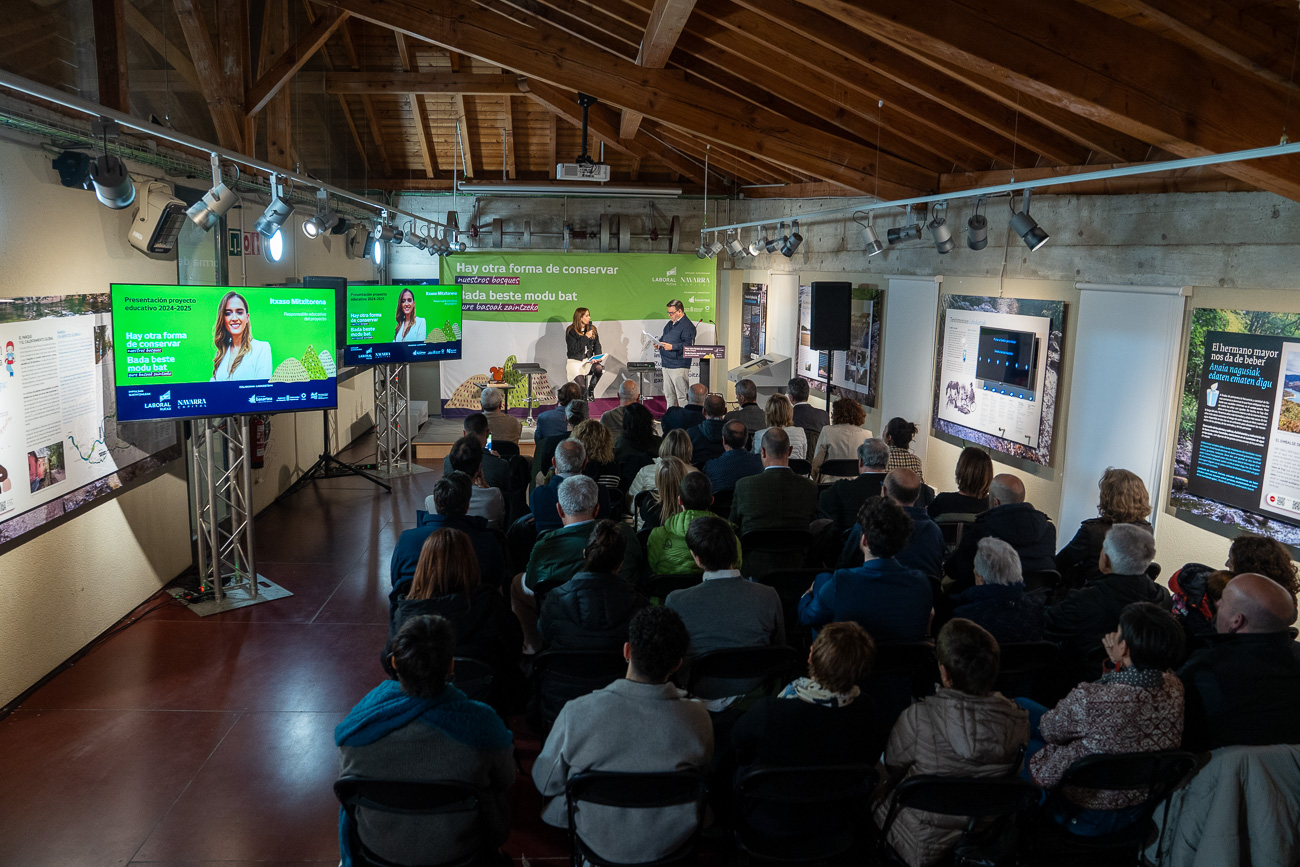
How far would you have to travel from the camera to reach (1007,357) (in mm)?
7621

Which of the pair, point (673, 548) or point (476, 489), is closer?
point (673, 548)

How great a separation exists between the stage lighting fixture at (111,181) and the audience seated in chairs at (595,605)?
2936 millimetres

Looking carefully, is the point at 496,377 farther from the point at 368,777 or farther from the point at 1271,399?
the point at 368,777

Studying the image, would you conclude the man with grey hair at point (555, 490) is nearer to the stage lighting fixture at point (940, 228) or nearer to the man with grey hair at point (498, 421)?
the man with grey hair at point (498, 421)

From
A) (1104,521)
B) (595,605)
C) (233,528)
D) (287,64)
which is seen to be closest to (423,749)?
(595,605)

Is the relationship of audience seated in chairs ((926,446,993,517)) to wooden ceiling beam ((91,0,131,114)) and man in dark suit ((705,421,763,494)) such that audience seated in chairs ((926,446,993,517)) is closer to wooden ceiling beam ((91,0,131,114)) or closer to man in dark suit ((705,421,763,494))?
man in dark suit ((705,421,763,494))

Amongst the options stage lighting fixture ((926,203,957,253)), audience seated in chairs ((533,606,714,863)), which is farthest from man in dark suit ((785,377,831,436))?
audience seated in chairs ((533,606,714,863))

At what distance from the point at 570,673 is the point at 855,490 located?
249 cm

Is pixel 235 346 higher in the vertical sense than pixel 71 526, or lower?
higher

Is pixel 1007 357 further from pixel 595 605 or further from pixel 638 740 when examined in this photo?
pixel 638 740

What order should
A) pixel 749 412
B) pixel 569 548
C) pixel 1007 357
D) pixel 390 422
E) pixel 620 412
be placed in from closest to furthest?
pixel 569 548
pixel 1007 357
pixel 620 412
pixel 749 412
pixel 390 422

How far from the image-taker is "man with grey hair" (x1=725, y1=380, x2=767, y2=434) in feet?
27.3

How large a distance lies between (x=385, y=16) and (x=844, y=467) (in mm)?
5264

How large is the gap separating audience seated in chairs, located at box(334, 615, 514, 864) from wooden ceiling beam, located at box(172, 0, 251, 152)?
19.2 ft
